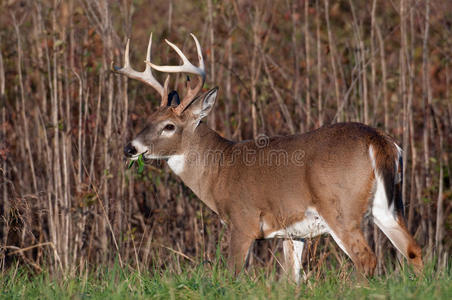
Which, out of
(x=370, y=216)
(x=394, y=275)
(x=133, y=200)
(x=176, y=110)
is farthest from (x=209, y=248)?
(x=394, y=275)

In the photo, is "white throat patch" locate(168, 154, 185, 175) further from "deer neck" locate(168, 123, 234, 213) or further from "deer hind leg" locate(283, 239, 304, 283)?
"deer hind leg" locate(283, 239, 304, 283)

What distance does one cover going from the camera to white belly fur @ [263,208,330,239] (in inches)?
190

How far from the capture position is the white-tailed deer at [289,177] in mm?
4598

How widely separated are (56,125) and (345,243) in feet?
9.70

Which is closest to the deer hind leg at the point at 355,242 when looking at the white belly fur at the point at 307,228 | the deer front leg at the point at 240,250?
the white belly fur at the point at 307,228

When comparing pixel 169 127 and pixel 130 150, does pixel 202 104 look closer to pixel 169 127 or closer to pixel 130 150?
pixel 169 127

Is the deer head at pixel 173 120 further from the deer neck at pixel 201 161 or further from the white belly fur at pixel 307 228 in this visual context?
the white belly fur at pixel 307 228

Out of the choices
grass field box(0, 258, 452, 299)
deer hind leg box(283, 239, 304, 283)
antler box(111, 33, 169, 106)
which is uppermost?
antler box(111, 33, 169, 106)

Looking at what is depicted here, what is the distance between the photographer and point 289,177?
4.98 metres

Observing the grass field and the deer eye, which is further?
the deer eye

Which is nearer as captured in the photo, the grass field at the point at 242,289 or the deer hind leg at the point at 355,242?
the grass field at the point at 242,289

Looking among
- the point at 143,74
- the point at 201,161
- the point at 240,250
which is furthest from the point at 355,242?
the point at 143,74

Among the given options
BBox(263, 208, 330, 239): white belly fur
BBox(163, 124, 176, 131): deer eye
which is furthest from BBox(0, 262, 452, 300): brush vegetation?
BBox(163, 124, 176, 131): deer eye

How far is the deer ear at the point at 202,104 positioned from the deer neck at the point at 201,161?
14cm
